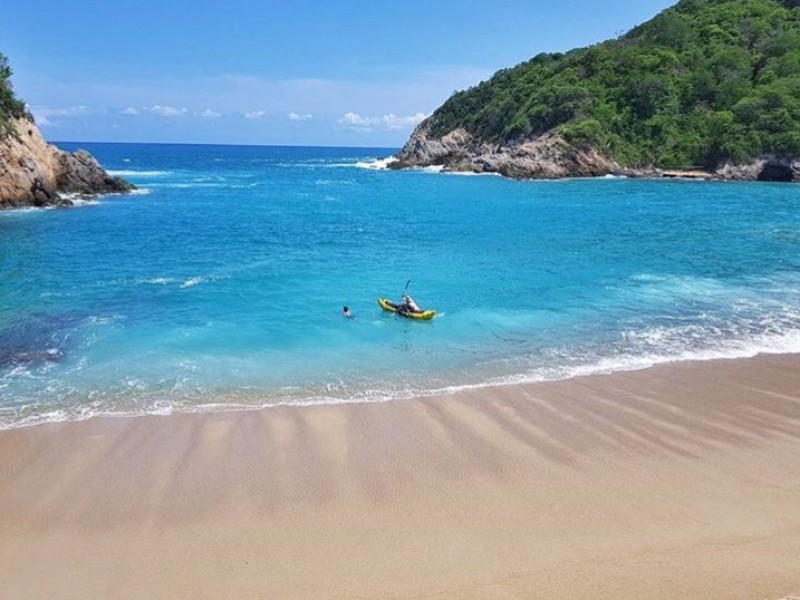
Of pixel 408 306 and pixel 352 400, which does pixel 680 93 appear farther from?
pixel 352 400

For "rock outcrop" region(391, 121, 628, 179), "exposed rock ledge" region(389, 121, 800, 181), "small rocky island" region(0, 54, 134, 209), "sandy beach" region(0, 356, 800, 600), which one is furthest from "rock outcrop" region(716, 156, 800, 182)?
"small rocky island" region(0, 54, 134, 209)

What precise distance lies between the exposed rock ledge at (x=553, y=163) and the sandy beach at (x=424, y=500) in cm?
7399

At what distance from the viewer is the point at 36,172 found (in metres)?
55.1

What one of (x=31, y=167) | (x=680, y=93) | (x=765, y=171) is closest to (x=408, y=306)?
(x=31, y=167)

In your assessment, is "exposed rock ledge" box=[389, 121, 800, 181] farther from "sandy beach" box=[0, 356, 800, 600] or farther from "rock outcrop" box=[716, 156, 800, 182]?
"sandy beach" box=[0, 356, 800, 600]

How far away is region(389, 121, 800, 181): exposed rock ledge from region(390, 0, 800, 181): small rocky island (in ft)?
0.48

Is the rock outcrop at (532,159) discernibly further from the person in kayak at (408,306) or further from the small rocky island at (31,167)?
the person in kayak at (408,306)

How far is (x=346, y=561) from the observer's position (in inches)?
356

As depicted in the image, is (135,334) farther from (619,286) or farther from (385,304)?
(619,286)

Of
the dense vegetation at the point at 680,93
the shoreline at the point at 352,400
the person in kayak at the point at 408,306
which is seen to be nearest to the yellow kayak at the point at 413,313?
the person in kayak at the point at 408,306

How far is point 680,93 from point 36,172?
89.2m

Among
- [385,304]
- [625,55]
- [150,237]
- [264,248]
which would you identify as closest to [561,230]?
[264,248]

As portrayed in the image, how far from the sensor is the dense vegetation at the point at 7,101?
55525mm

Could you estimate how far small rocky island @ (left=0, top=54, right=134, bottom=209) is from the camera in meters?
52.5
